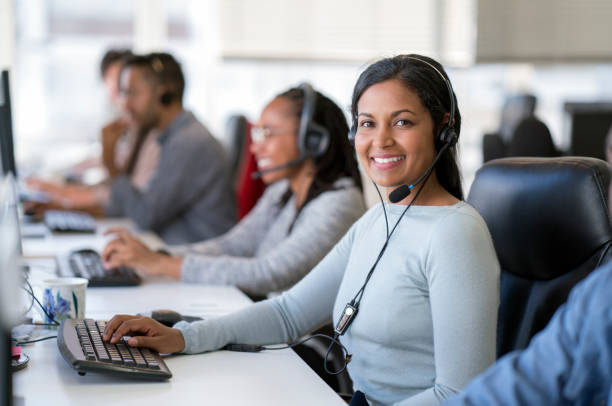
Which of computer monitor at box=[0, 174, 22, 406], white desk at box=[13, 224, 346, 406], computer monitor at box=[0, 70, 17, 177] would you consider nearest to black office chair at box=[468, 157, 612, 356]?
white desk at box=[13, 224, 346, 406]

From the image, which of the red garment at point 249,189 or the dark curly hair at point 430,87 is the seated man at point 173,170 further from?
the dark curly hair at point 430,87

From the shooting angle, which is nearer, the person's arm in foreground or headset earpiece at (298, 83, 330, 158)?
the person's arm in foreground

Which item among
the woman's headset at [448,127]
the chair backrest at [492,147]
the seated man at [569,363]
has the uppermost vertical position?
the woman's headset at [448,127]

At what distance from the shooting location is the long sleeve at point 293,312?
1347 millimetres

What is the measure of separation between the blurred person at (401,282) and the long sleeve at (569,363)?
1.01 feet

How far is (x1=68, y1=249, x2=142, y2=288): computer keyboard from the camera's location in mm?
1781

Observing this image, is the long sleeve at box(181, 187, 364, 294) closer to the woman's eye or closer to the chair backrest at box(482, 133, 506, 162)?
the woman's eye

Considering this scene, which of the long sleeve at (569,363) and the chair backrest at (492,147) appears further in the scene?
the chair backrest at (492,147)

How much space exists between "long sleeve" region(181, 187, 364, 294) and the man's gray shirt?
762 mm

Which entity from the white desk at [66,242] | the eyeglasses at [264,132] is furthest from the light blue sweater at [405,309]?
the white desk at [66,242]

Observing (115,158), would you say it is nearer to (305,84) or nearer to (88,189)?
(88,189)

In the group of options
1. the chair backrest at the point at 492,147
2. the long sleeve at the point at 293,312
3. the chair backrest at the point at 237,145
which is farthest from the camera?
the chair backrest at the point at 237,145

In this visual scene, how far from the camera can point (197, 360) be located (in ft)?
4.08

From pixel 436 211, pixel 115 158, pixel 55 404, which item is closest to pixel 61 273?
pixel 55 404
